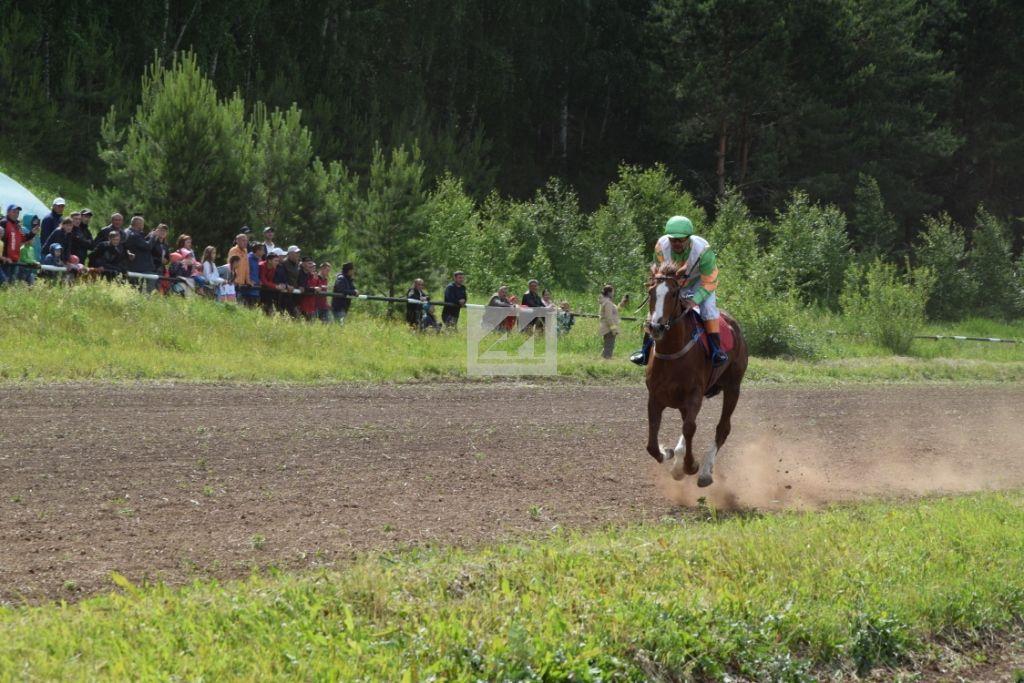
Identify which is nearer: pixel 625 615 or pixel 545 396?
pixel 625 615

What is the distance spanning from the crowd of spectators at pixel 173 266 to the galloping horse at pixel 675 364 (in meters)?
11.4

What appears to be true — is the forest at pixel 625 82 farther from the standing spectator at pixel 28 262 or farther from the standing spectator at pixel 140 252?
the standing spectator at pixel 28 262

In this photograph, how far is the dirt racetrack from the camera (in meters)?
8.22

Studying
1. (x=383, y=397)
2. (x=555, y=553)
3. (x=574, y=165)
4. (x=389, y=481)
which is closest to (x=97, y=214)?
(x=383, y=397)

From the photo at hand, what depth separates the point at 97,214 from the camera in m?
27.6

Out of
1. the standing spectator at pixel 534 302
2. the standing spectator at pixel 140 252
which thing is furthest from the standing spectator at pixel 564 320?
the standing spectator at pixel 140 252

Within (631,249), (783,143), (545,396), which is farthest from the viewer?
(783,143)

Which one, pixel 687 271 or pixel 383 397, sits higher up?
pixel 687 271

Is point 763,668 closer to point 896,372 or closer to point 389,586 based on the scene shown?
point 389,586

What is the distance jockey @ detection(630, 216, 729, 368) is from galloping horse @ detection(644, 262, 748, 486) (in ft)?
0.40

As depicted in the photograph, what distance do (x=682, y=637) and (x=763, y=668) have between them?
21.4 inches

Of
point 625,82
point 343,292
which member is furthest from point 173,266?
point 625,82

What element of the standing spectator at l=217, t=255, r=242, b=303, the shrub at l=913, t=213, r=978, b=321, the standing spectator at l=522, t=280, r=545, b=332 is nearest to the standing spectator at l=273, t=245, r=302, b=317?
the standing spectator at l=217, t=255, r=242, b=303

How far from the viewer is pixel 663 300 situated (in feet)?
35.8
